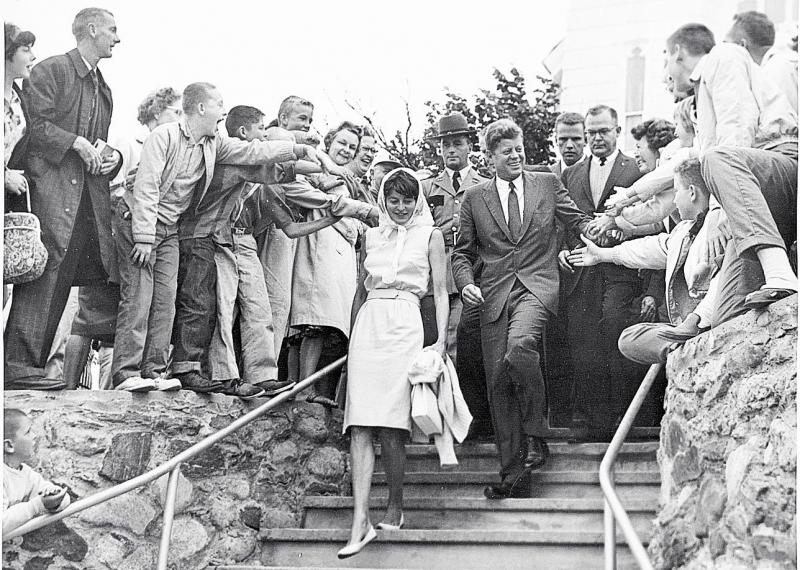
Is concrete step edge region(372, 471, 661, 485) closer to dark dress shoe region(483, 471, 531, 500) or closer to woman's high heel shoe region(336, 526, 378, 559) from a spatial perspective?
dark dress shoe region(483, 471, 531, 500)

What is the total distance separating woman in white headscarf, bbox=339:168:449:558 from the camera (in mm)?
6734

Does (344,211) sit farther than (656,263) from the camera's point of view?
Yes

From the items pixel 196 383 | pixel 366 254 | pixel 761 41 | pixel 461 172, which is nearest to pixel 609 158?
pixel 461 172

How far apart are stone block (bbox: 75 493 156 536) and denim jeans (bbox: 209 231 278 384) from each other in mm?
928

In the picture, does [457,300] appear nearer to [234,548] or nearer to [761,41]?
[234,548]

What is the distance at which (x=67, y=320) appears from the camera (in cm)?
719

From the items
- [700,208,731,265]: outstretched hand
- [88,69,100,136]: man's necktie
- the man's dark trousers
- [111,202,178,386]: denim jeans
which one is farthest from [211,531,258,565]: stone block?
[700,208,731,265]: outstretched hand

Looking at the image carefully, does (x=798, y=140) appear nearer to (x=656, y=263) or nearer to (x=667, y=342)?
(x=667, y=342)

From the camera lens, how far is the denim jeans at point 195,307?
7164 millimetres

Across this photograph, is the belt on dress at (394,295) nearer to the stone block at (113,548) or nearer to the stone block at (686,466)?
the stone block at (113,548)

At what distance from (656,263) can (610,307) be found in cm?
68

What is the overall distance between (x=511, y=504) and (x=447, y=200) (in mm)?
2335

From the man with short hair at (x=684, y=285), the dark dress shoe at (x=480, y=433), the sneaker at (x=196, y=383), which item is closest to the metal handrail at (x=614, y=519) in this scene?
the man with short hair at (x=684, y=285)

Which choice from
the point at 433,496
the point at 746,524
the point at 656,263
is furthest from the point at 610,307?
the point at 746,524
